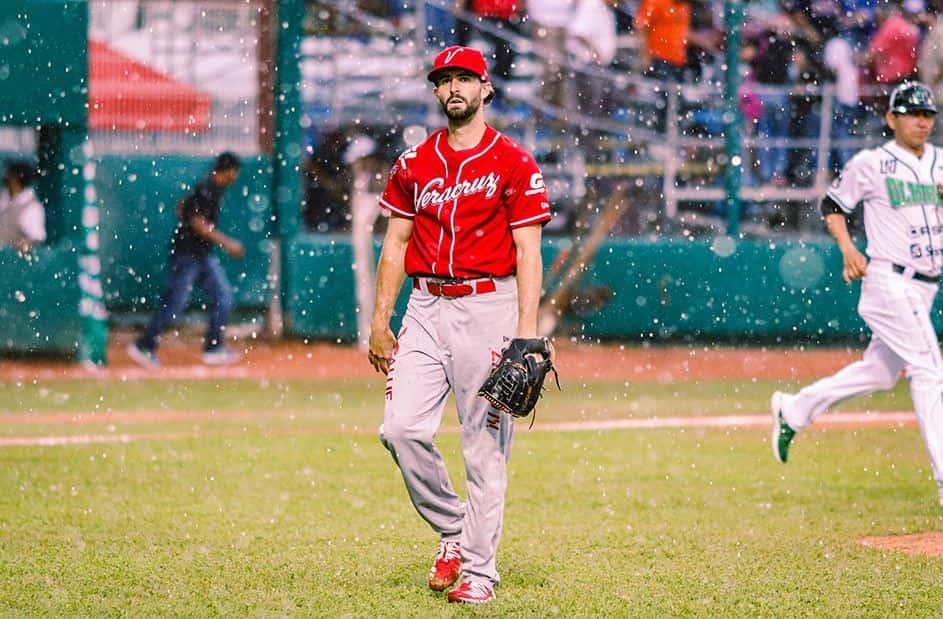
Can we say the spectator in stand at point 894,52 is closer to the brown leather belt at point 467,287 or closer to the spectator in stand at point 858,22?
the spectator in stand at point 858,22

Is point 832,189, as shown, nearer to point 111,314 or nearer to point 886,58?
point 886,58

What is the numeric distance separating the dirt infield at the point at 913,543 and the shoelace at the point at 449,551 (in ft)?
6.65

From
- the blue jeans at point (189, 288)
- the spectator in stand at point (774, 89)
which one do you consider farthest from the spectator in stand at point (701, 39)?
the blue jeans at point (189, 288)

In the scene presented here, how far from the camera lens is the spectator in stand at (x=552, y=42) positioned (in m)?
17.0

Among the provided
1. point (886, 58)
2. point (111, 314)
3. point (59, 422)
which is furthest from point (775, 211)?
point (59, 422)

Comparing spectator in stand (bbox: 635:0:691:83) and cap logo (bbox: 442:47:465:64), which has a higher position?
spectator in stand (bbox: 635:0:691:83)

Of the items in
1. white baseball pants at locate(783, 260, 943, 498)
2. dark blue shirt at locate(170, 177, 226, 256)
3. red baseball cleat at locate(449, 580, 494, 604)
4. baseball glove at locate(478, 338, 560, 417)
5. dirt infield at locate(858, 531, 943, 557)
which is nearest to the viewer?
baseball glove at locate(478, 338, 560, 417)

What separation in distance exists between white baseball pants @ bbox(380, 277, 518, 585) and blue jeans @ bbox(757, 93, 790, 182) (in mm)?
11784

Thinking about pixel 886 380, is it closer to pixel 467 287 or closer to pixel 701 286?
pixel 467 287

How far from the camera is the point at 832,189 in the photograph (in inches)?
336

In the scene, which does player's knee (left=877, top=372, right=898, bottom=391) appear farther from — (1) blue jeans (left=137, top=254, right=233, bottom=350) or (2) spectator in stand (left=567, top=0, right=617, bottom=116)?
(2) spectator in stand (left=567, top=0, right=617, bottom=116)

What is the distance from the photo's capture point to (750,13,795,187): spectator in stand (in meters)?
17.2

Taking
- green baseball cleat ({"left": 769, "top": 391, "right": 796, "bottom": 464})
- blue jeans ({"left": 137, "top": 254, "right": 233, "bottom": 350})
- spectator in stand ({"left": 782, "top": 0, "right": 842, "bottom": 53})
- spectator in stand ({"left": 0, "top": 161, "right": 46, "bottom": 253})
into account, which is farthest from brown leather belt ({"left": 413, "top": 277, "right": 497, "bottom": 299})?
spectator in stand ({"left": 782, "top": 0, "right": 842, "bottom": 53})

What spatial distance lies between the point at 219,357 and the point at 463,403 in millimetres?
10072
